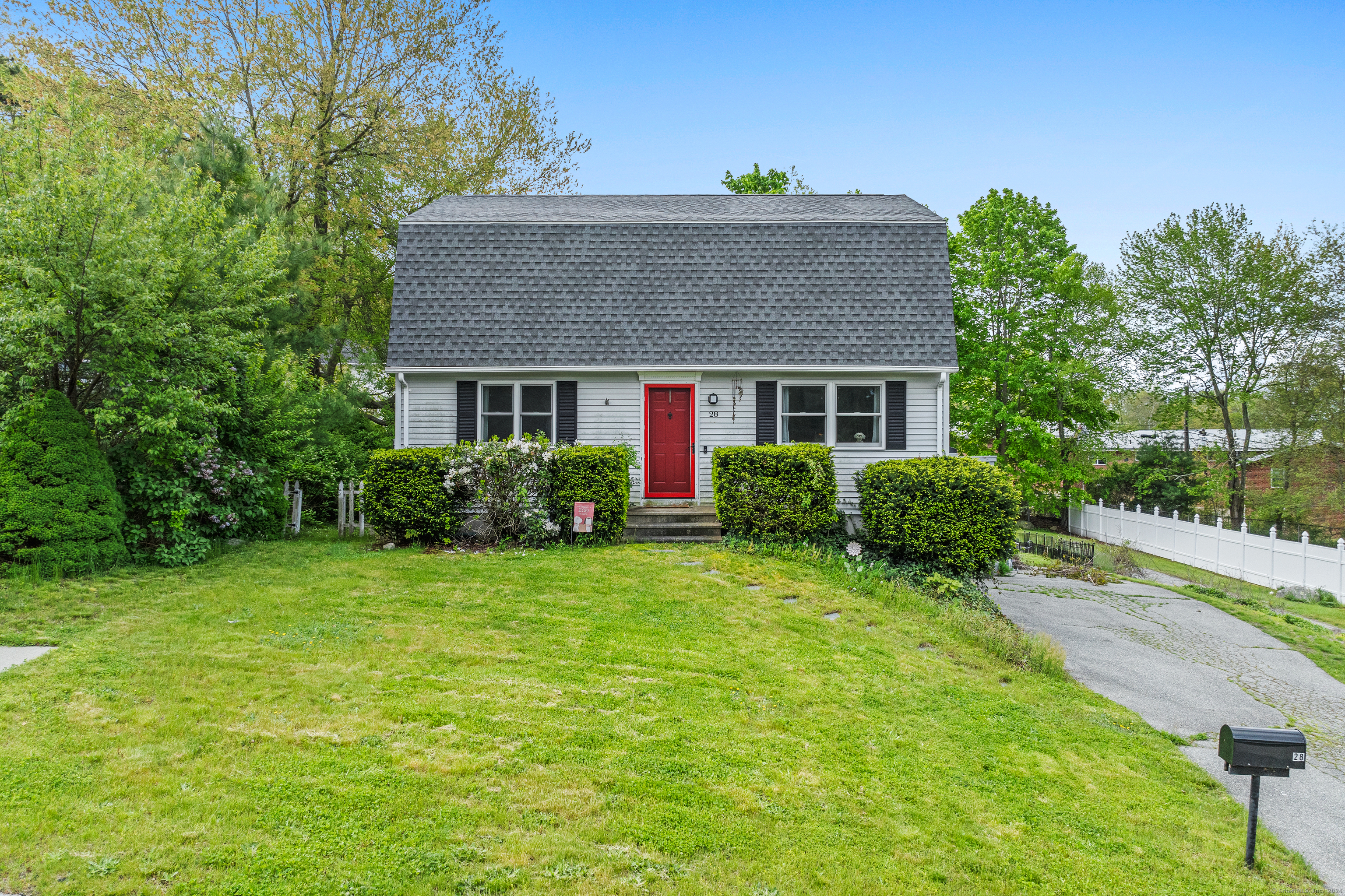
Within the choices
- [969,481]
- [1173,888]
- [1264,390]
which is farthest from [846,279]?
[1264,390]

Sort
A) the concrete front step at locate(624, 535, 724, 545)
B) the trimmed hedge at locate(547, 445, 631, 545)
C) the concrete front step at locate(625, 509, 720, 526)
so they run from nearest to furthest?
the trimmed hedge at locate(547, 445, 631, 545) → the concrete front step at locate(624, 535, 724, 545) → the concrete front step at locate(625, 509, 720, 526)

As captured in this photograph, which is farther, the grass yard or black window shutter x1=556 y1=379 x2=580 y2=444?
black window shutter x1=556 y1=379 x2=580 y2=444

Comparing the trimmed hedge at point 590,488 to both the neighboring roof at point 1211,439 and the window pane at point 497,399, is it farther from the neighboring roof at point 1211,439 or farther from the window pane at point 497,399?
the neighboring roof at point 1211,439

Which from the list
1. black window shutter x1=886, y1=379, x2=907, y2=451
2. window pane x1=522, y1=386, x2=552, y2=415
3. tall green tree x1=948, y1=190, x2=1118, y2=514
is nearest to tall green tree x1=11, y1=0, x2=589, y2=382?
window pane x1=522, y1=386, x2=552, y2=415

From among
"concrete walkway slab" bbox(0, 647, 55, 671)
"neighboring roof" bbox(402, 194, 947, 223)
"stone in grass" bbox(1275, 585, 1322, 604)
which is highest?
"neighboring roof" bbox(402, 194, 947, 223)

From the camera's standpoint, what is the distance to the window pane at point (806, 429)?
12.0 metres

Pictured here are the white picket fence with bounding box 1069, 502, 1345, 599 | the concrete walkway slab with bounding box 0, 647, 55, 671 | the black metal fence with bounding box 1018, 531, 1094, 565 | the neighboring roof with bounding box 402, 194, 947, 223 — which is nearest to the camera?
the concrete walkway slab with bounding box 0, 647, 55, 671

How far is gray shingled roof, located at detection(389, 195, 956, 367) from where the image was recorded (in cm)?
1178

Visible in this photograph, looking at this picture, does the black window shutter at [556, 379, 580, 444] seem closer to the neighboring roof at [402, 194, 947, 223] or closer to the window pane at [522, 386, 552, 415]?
the window pane at [522, 386, 552, 415]

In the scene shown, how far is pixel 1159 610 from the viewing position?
10609 mm

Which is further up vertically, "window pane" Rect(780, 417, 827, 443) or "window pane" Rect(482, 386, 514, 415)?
"window pane" Rect(482, 386, 514, 415)

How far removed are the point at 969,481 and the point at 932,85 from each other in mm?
13345

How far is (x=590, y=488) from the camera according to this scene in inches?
389

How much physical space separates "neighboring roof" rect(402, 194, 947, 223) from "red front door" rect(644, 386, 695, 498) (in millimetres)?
3884
